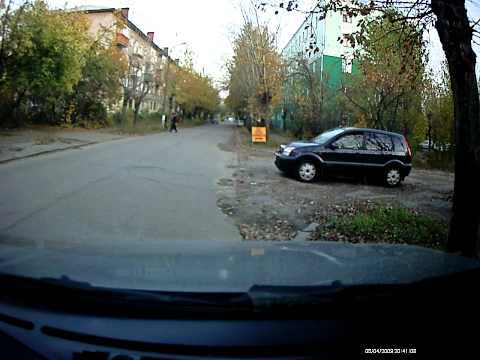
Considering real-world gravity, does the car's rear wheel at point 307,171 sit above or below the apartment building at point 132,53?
below

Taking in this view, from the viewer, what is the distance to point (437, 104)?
21.5 m

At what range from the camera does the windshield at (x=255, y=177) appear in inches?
107

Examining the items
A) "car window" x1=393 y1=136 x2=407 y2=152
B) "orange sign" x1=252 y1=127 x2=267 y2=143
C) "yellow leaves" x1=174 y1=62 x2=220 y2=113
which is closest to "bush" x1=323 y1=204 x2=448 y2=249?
"car window" x1=393 y1=136 x2=407 y2=152

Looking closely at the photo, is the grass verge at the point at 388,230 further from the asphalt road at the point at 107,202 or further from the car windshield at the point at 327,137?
the car windshield at the point at 327,137

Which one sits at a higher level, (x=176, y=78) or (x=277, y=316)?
(x=176, y=78)

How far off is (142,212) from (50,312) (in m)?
6.04

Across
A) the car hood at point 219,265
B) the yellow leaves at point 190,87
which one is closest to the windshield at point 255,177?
the car hood at point 219,265

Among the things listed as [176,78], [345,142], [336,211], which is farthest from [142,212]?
[176,78]

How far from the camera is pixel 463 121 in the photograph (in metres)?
5.31

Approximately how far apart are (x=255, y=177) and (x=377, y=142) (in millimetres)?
3804

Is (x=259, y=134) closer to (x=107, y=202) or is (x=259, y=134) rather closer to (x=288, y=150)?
(x=288, y=150)

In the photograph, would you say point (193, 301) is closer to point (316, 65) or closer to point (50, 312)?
point (50, 312)

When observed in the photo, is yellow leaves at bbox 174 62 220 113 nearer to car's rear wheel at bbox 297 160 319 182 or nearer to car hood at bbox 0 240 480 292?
car's rear wheel at bbox 297 160 319 182

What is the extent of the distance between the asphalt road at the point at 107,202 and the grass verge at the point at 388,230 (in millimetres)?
1623
